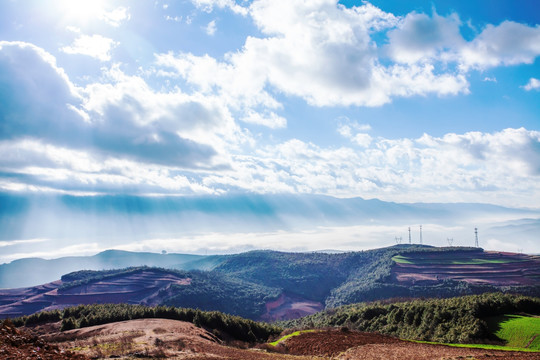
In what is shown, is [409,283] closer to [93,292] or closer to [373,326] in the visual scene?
[373,326]

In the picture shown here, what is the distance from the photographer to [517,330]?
3519 centimetres

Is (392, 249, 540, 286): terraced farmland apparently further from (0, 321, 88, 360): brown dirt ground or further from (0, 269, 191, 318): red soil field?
(0, 321, 88, 360): brown dirt ground

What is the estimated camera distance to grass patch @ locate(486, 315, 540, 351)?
106ft

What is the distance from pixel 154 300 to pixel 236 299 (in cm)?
3688

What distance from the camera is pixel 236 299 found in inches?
6535

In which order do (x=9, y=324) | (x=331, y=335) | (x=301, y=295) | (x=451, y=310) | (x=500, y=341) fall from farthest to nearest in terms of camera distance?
(x=301, y=295), (x=451, y=310), (x=331, y=335), (x=500, y=341), (x=9, y=324)

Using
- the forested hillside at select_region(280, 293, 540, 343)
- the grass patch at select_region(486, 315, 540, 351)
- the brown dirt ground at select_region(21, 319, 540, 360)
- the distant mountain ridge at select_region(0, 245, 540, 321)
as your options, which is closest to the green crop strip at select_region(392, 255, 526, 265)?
the distant mountain ridge at select_region(0, 245, 540, 321)

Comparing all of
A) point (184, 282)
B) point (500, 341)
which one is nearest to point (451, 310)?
point (500, 341)

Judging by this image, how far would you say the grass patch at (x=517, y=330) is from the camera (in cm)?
3231

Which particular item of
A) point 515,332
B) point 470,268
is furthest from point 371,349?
point 470,268

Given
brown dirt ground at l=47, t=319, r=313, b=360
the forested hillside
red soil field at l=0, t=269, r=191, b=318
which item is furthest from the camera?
red soil field at l=0, t=269, r=191, b=318

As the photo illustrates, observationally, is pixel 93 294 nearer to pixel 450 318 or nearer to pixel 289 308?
pixel 289 308

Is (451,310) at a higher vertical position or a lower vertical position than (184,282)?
higher

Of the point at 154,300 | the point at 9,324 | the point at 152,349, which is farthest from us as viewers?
the point at 154,300
